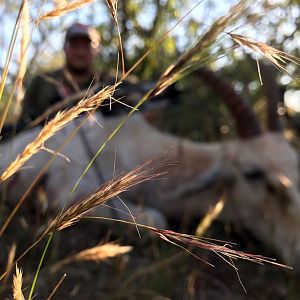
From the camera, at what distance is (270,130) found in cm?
456

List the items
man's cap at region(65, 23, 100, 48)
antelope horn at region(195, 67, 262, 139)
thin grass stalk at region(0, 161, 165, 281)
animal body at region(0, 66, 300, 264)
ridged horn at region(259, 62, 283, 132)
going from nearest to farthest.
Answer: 1. thin grass stalk at region(0, 161, 165, 281)
2. animal body at region(0, 66, 300, 264)
3. man's cap at region(65, 23, 100, 48)
4. antelope horn at region(195, 67, 262, 139)
5. ridged horn at region(259, 62, 283, 132)

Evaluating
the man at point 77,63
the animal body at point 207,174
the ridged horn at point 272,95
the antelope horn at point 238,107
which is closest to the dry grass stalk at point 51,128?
the animal body at point 207,174

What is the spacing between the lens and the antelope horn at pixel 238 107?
14.5 ft

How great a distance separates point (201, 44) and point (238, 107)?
3.43 meters

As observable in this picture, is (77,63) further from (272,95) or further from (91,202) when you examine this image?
(91,202)

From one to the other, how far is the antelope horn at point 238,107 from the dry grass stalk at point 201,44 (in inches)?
132

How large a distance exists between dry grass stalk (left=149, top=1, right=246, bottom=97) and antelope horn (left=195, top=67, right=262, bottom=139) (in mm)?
3345

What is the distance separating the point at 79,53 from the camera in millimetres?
4480

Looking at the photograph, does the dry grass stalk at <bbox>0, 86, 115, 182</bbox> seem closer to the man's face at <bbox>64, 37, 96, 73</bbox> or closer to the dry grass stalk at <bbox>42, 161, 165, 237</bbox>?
the dry grass stalk at <bbox>42, 161, 165, 237</bbox>

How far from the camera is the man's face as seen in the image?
4469mm

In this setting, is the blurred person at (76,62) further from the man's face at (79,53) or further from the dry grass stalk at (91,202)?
the dry grass stalk at (91,202)


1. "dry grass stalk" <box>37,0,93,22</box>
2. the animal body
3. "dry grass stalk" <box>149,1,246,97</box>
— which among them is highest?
"dry grass stalk" <box>37,0,93,22</box>

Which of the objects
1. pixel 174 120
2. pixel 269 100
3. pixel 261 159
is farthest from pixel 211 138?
pixel 261 159

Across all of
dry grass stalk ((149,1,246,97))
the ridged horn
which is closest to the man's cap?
the ridged horn
